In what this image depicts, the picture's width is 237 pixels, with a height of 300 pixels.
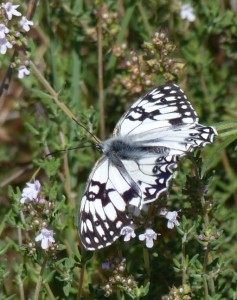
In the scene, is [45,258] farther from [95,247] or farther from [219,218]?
[219,218]

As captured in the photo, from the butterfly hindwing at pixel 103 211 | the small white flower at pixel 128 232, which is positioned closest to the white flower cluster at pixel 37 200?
the butterfly hindwing at pixel 103 211

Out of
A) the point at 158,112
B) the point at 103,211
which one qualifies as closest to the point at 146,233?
the point at 103,211

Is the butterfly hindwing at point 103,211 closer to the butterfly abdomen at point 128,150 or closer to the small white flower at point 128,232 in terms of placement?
the small white flower at point 128,232

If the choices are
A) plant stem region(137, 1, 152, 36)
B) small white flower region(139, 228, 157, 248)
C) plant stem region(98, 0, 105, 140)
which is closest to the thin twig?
plant stem region(98, 0, 105, 140)

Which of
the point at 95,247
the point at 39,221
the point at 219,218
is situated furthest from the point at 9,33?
the point at 219,218

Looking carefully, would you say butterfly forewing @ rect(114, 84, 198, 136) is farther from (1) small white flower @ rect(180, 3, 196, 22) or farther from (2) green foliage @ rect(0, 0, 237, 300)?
(1) small white flower @ rect(180, 3, 196, 22)

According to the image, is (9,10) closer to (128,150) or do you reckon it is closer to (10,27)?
(10,27)
